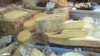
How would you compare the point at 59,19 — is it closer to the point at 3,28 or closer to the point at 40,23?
the point at 40,23

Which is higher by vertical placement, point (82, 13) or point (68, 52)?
point (82, 13)

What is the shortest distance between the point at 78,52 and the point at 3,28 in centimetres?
47

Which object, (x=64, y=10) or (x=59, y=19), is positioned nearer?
(x=59, y=19)

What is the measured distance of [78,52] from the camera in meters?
0.99

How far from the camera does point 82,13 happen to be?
1271 millimetres

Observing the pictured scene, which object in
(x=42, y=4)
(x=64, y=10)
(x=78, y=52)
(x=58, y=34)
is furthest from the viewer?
(x=42, y=4)

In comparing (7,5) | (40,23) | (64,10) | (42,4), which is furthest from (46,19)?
(7,5)

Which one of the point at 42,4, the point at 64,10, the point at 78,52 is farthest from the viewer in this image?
the point at 42,4

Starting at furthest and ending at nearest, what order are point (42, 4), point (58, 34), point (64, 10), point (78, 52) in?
1. point (42, 4)
2. point (64, 10)
3. point (58, 34)
4. point (78, 52)

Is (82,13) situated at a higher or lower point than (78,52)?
higher

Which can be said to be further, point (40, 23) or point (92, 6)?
point (92, 6)

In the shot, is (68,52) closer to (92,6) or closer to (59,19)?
(59,19)

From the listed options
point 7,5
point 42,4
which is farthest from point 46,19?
point 7,5

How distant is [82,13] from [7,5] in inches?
20.4
